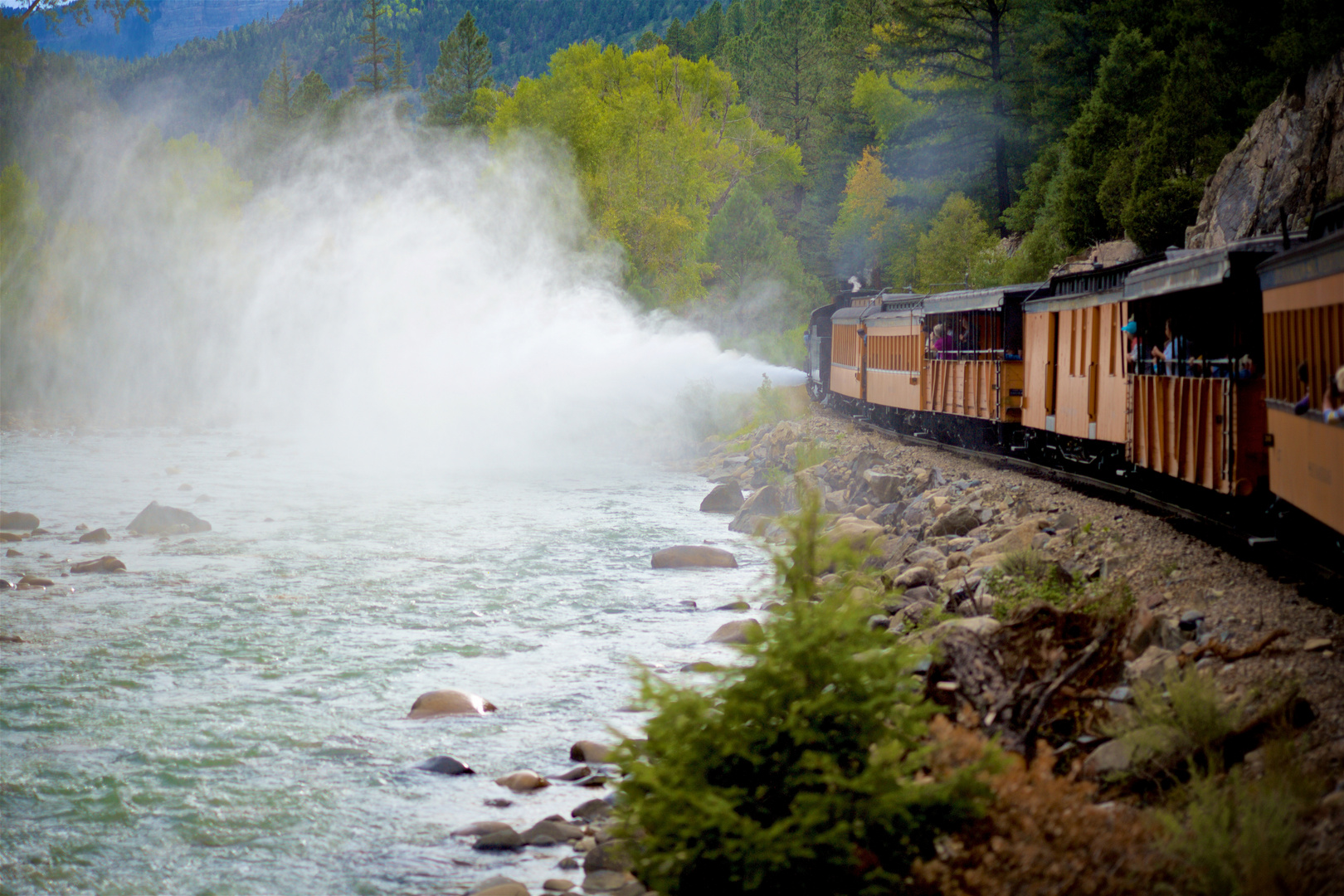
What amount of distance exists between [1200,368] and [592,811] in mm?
7550

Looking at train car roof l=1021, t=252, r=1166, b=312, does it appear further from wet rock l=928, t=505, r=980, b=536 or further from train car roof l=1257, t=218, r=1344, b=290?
train car roof l=1257, t=218, r=1344, b=290

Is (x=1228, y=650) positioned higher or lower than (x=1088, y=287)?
lower

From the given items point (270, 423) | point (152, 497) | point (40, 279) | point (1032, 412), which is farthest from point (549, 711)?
point (40, 279)

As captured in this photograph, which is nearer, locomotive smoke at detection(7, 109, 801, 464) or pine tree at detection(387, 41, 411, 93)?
locomotive smoke at detection(7, 109, 801, 464)

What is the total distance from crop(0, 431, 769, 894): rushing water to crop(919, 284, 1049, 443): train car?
509cm

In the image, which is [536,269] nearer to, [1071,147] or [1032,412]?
[1071,147]

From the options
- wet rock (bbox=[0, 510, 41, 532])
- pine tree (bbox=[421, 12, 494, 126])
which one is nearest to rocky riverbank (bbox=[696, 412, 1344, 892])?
wet rock (bbox=[0, 510, 41, 532])

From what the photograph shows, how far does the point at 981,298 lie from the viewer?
22.7 m

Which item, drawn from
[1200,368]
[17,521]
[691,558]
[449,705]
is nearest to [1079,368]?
[1200,368]

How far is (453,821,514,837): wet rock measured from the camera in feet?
29.3

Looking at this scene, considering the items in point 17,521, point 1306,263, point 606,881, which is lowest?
point 606,881

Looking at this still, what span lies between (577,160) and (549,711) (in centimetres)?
4423

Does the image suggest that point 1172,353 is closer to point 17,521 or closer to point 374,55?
point 17,521

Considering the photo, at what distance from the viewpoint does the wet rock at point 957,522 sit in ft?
52.6
